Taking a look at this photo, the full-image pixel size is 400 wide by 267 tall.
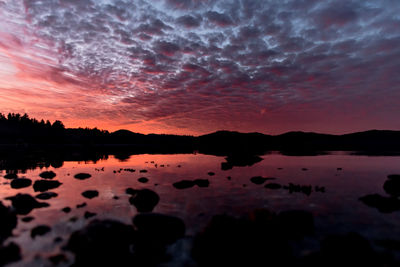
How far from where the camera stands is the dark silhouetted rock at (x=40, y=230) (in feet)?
39.2

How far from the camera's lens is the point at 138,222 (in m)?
13.0

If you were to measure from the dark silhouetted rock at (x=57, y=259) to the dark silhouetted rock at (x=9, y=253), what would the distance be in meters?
1.54

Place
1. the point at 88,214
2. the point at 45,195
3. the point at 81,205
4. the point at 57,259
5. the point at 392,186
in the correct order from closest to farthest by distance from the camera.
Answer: the point at 57,259, the point at 88,214, the point at 81,205, the point at 45,195, the point at 392,186

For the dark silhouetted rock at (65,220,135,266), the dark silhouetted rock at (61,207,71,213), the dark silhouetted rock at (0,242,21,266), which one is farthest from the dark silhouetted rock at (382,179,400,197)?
the dark silhouetted rock at (0,242,21,266)

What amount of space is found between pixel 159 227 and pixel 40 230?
22.9 feet

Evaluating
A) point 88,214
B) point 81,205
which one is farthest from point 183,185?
point 88,214

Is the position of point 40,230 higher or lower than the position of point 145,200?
lower

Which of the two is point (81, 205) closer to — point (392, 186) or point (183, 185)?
point (183, 185)

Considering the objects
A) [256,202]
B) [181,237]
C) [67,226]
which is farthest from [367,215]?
[67,226]

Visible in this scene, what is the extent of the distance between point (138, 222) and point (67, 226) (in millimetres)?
4395

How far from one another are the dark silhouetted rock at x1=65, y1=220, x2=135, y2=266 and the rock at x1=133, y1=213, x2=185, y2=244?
133 centimetres

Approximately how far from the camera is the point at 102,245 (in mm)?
9664

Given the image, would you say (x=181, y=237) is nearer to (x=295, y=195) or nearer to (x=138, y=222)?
(x=138, y=222)

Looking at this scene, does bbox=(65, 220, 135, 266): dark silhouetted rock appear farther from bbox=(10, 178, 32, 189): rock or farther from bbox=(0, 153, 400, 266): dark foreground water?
bbox=(10, 178, 32, 189): rock
